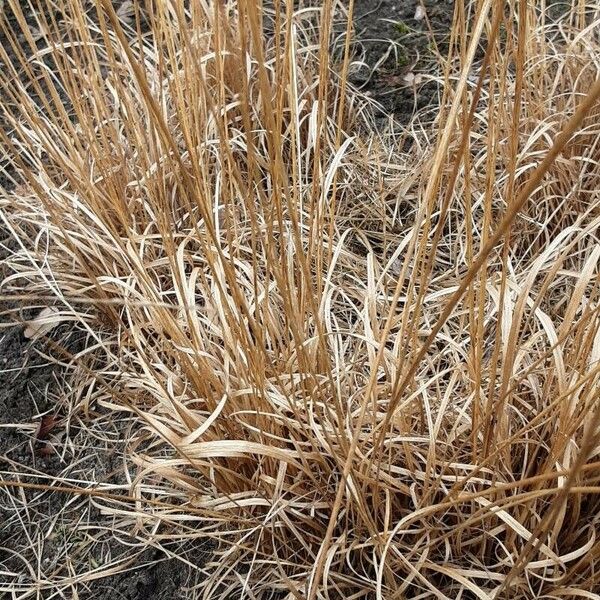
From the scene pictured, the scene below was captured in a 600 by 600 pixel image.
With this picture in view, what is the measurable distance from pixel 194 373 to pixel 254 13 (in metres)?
0.62

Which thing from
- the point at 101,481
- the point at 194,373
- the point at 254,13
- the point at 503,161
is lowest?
the point at 101,481

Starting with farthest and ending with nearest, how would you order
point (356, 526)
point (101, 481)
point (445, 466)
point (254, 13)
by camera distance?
point (101, 481), point (356, 526), point (445, 466), point (254, 13)

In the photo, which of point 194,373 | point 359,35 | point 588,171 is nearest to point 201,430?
point 194,373

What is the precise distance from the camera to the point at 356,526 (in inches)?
45.4

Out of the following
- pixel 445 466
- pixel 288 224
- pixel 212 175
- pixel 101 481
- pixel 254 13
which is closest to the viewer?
pixel 254 13

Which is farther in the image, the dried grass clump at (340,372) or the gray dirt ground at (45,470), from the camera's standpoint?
the gray dirt ground at (45,470)

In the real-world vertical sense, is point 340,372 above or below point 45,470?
above

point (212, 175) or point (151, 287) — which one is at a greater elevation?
point (151, 287)

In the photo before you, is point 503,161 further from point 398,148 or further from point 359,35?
point 359,35

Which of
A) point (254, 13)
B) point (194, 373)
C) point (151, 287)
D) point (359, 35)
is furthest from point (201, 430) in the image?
point (359, 35)

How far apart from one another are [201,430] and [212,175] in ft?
Result: 3.02

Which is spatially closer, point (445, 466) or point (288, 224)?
point (445, 466)

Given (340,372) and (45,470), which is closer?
(340,372)

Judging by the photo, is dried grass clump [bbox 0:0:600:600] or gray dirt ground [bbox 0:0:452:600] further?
gray dirt ground [bbox 0:0:452:600]
